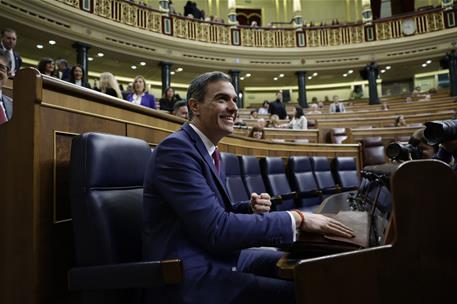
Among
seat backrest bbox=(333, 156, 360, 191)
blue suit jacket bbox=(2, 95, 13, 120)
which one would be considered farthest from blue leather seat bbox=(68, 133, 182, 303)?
seat backrest bbox=(333, 156, 360, 191)

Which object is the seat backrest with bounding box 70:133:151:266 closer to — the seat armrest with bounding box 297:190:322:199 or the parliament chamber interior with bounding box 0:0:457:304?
the parliament chamber interior with bounding box 0:0:457:304

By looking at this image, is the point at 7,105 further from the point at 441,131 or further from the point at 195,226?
the point at 441,131

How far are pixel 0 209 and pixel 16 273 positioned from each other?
153 millimetres

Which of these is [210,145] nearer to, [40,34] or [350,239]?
[350,239]

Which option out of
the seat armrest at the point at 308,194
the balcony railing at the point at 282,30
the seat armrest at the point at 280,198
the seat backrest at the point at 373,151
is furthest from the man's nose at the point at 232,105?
the balcony railing at the point at 282,30

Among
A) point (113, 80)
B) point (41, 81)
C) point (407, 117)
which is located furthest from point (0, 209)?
point (407, 117)

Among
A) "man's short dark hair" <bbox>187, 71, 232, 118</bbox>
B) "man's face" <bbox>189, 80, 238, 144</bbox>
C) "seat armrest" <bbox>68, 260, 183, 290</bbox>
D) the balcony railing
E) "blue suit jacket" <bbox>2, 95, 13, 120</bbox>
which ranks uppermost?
the balcony railing

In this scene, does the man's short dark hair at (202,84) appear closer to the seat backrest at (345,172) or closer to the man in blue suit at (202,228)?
the man in blue suit at (202,228)

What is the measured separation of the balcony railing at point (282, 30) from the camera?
23.4ft

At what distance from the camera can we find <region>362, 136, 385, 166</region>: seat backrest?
13.4 ft

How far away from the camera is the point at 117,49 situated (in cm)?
683

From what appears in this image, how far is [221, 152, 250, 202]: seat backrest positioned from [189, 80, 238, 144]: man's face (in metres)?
1.10

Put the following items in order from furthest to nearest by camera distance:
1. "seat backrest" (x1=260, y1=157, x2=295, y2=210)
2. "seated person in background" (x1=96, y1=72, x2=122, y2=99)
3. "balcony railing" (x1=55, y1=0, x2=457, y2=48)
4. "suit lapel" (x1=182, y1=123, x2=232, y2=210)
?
"balcony railing" (x1=55, y1=0, x2=457, y2=48), "seated person in background" (x1=96, y1=72, x2=122, y2=99), "seat backrest" (x1=260, y1=157, x2=295, y2=210), "suit lapel" (x1=182, y1=123, x2=232, y2=210)

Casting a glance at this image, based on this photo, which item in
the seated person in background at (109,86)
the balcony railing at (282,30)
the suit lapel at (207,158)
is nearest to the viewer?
the suit lapel at (207,158)
